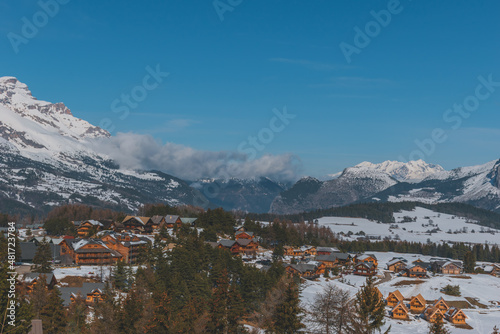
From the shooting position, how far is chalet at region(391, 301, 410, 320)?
325 ft

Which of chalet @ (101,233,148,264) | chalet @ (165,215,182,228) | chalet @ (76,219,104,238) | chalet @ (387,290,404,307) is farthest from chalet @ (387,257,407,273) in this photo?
chalet @ (76,219,104,238)

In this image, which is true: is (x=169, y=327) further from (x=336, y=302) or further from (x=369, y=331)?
(x=369, y=331)

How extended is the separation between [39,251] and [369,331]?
78.3 meters

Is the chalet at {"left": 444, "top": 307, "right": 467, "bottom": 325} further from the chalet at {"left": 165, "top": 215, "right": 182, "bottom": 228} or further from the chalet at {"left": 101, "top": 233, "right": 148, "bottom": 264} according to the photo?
the chalet at {"left": 165, "top": 215, "right": 182, "bottom": 228}

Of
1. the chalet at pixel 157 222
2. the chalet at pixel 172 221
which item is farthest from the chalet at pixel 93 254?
the chalet at pixel 157 222

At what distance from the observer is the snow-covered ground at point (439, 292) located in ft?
304

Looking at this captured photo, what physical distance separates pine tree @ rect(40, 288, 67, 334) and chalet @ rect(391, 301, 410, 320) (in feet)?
237

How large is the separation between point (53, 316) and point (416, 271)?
443 ft

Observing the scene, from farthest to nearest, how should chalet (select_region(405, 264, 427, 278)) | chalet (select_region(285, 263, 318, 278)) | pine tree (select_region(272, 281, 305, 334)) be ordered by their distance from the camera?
chalet (select_region(405, 264, 427, 278)), chalet (select_region(285, 263, 318, 278)), pine tree (select_region(272, 281, 305, 334))

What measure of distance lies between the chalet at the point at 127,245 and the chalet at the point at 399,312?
58.7m

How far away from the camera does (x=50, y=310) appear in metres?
52.0

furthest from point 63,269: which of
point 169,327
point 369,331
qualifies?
point 369,331

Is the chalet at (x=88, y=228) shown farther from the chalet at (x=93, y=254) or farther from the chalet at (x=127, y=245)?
the chalet at (x=93, y=254)

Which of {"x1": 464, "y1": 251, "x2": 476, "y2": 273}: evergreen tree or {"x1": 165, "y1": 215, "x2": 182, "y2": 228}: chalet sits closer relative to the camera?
{"x1": 165, "y1": 215, "x2": 182, "y2": 228}: chalet
